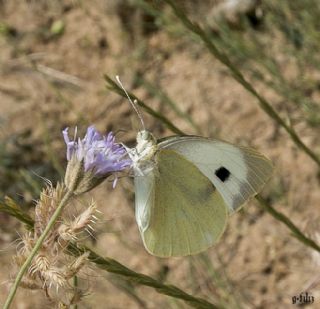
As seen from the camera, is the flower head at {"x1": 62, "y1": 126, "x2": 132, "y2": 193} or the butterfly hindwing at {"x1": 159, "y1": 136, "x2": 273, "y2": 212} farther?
the butterfly hindwing at {"x1": 159, "y1": 136, "x2": 273, "y2": 212}

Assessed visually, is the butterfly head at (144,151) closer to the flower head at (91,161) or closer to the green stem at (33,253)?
the flower head at (91,161)

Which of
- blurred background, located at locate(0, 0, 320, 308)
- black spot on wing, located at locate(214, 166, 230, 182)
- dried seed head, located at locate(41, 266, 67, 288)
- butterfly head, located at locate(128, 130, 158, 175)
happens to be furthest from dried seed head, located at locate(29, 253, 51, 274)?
blurred background, located at locate(0, 0, 320, 308)

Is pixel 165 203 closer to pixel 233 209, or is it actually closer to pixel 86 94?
pixel 233 209

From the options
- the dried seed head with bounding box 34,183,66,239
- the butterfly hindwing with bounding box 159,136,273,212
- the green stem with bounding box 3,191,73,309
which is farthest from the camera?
the butterfly hindwing with bounding box 159,136,273,212

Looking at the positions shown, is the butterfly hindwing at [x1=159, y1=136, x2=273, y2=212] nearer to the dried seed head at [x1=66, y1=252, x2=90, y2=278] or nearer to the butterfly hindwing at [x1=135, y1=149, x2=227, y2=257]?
the butterfly hindwing at [x1=135, y1=149, x2=227, y2=257]

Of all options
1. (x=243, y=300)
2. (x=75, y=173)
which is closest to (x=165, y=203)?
(x=75, y=173)

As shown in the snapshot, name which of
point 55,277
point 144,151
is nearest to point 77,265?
point 55,277

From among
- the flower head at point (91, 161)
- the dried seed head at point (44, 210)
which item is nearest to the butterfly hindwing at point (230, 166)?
the flower head at point (91, 161)
